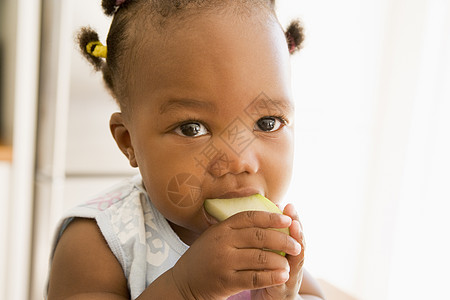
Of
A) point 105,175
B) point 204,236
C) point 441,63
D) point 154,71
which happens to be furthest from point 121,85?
point 441,63

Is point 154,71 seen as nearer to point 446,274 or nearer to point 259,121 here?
point 259,121

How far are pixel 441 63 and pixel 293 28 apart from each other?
0.81 m

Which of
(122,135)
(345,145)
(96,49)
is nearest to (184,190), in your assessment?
(122,135)

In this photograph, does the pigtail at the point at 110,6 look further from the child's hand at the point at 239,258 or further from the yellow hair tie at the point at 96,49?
the child's hand at the point at 239,258

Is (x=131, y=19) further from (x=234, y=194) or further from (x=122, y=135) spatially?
(x=234, y=194)

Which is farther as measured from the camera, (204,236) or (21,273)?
(21,273)

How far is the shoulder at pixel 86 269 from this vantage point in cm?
57

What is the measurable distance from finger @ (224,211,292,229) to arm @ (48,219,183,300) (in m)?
0.20

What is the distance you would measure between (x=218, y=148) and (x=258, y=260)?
0.12 m

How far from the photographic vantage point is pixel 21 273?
1.36m

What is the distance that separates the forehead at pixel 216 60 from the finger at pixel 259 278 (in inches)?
6.7

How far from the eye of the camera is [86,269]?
0.57 meters

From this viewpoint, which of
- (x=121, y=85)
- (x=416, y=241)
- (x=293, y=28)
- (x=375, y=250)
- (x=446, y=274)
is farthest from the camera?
(x=375, y=250)

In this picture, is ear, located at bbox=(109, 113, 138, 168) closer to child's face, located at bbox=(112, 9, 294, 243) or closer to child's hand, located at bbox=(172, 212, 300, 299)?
child's face, located at bbox=(112, 9, 294, 243)
